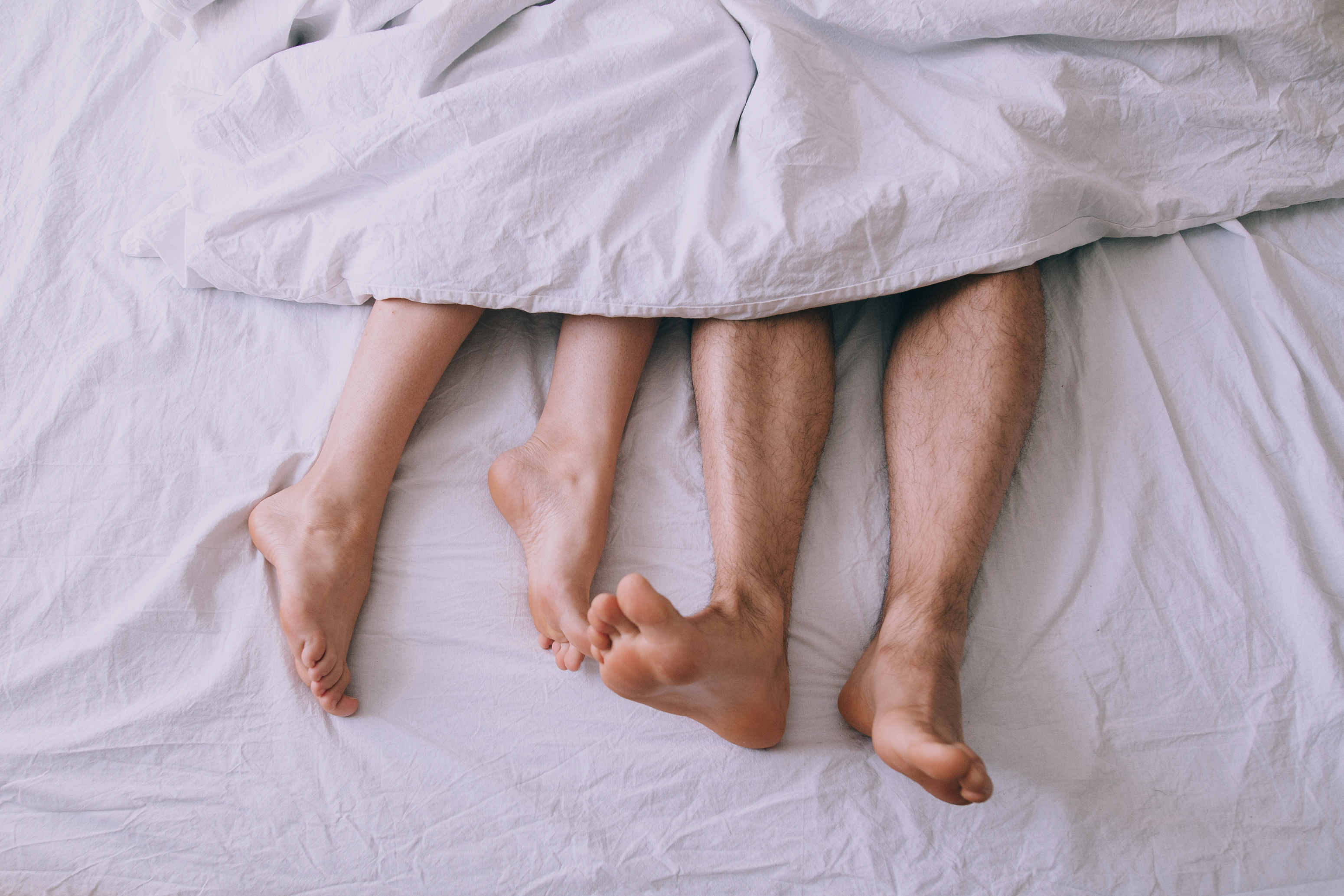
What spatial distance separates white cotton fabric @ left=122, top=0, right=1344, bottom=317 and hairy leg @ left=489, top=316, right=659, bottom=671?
6 cm

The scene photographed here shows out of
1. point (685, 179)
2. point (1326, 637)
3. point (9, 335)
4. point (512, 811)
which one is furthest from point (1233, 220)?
point (9, 335)

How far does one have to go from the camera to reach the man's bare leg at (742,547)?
1.96 ft

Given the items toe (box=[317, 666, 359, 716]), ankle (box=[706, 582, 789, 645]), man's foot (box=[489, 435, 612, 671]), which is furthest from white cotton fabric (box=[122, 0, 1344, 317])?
toe (box=[317, 666, 359, 716])

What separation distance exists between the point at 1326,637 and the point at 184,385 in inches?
43.5

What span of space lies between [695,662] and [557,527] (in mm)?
215

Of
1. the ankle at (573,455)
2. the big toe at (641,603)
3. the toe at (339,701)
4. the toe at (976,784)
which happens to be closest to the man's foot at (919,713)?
the toe at (976,784)

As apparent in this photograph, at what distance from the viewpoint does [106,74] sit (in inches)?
41.4

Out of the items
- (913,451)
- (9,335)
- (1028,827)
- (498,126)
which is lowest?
(1028,827)

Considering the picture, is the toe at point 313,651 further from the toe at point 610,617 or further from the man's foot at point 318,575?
the toe at point 610,617

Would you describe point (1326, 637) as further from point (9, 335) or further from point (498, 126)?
point (9, 335)

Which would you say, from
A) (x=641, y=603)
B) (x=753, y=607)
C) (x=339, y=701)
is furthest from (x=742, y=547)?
(x=339, y=701)

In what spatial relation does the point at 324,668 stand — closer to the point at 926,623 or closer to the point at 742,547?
the point at 742,547

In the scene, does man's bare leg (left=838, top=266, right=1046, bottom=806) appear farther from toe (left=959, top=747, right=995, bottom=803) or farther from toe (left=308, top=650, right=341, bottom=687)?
toe (left=308, top=650, right=341, bottom=687)

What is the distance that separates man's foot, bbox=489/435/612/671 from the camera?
71 cm
